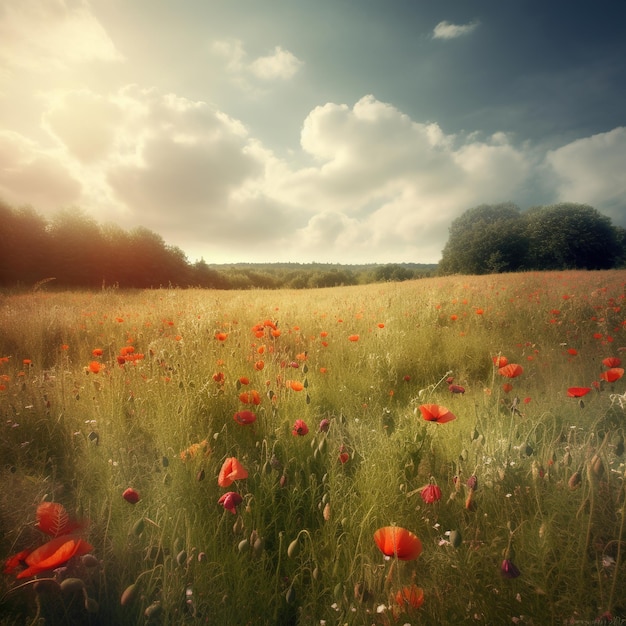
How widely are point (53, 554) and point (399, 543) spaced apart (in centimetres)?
102

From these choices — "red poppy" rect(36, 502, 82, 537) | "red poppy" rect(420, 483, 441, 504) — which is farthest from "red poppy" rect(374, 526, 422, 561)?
"red poppy" rect(36, 502, 82, 537)

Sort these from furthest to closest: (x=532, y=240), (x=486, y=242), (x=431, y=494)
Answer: (x=486, y=242) < (x=532, y=240) < (x=431, y=494)

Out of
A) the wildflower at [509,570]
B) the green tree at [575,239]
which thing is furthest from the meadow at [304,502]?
the green tree at [575,239]

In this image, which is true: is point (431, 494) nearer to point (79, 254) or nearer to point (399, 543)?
point (399, 543)

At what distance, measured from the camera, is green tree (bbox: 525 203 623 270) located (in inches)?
1042

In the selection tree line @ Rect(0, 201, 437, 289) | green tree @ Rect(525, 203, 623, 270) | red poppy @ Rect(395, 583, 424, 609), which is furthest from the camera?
green tree @ Rect(525, 203, 623, 270)

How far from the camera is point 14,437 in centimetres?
234

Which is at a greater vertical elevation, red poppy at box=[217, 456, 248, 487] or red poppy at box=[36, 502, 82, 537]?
red poppy at box=[217, 456, 248, 487]

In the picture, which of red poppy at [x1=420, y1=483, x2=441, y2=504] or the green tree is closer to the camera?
red poppy at [x1=420, y1=483, x2=441, y2=504]

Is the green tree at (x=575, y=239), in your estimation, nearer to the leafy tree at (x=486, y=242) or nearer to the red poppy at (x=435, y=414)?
the leafy tree at (x=486, y=242)

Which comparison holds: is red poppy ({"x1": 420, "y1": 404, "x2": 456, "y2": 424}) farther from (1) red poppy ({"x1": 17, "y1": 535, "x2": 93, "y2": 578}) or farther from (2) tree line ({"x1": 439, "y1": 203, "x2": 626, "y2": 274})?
(2) tree line ({"x1": 439, "y1": 203, "x2": 626, "y2": 274})

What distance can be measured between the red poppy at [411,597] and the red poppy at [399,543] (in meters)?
0.19

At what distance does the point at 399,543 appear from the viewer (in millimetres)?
1011

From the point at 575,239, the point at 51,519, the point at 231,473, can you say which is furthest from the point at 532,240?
the point at 51,519
